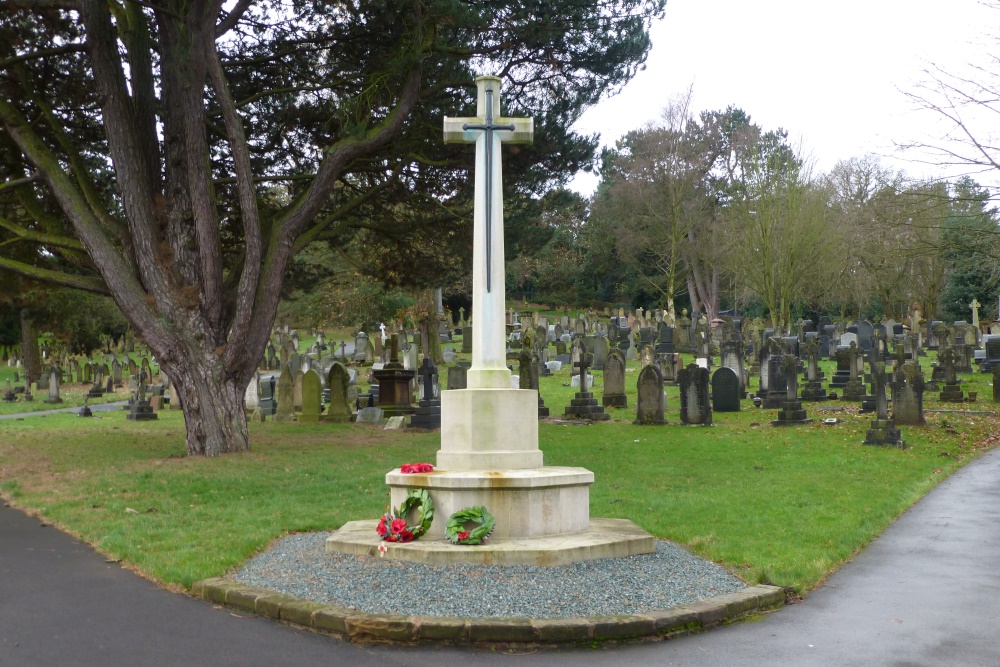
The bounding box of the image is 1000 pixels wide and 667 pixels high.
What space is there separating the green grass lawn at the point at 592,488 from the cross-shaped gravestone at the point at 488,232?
2.22m

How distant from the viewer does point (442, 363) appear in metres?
32.9

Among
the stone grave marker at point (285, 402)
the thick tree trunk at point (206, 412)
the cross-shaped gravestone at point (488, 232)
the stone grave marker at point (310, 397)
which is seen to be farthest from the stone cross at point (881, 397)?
the stone grave marker at point (285, 402)

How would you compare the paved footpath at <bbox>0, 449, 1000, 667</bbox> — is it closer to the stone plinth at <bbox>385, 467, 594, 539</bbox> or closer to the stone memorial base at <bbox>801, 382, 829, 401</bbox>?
the stone plinth at <bbox>385, 467, 594, 539</bbox>

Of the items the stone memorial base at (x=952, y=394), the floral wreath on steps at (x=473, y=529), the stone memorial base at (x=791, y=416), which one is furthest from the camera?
the stone memorial base at (x=952, y=394)

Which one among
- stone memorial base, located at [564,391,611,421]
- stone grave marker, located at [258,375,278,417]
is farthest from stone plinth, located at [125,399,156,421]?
stone memorial base, located at [564,391,611,421]

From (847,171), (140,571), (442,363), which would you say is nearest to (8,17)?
(140,571)

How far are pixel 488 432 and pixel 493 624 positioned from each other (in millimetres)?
2515

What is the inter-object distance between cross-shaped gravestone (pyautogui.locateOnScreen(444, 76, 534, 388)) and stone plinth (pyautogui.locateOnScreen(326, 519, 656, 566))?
1.49 m

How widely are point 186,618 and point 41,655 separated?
944 mm

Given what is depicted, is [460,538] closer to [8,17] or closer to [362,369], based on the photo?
[8,17]

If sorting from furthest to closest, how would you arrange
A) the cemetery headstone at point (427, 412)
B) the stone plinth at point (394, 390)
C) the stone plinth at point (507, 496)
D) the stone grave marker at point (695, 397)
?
the stone plinth at point (394, 390)
the cemetery headstone at point (427, 412)
the stone grave marker at point (695, 397)
the stone plinth at point (507, 496)

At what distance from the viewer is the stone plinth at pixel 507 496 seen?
720cm

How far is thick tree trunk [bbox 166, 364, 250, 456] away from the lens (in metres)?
14.0

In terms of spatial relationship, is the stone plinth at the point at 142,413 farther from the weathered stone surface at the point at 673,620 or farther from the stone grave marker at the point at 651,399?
the weathered stone surface at the point at 673,620
